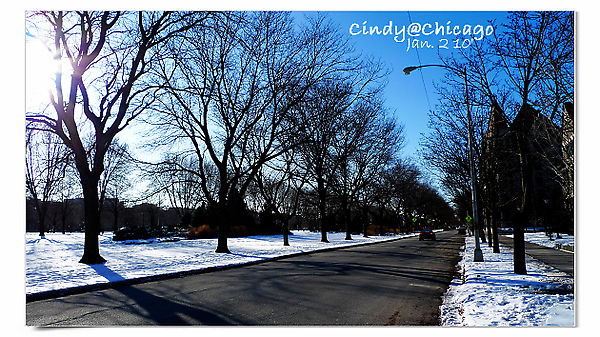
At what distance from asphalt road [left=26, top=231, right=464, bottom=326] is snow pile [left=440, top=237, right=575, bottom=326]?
0.45 meters

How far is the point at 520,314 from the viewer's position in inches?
282

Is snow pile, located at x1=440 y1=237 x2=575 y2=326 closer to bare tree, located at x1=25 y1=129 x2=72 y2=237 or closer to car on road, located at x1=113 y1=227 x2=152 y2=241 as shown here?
bare tree, located at x1=25 y1=129 x2=72 y2=237

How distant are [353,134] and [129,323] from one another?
1178 inches

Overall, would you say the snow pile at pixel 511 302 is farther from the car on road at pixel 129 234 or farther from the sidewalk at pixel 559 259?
the car on road at pixel 129 234

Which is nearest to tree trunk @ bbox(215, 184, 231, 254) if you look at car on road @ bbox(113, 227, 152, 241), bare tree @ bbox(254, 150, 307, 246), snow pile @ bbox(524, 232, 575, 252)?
bare tree @ bbox(254, 150, 307, 246)

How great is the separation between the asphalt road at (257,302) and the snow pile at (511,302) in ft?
1.48

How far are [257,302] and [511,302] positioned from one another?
4.75 meters

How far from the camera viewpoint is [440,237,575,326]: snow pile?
273 inches

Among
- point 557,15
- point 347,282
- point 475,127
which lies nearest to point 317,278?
point 347,282

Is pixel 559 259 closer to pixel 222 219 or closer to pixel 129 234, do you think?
pixel 222 219

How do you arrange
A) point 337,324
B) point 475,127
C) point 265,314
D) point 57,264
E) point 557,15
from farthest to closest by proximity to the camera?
point 475,127
point 57,264
point 557,15
point 265,314
point 337,324

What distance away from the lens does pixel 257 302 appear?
8.93 metres

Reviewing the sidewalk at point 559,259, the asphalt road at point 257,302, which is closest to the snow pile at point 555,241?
the sidewalk at point 559,259
